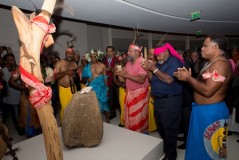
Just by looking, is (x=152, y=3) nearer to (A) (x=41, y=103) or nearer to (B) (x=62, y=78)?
(B) (x=62, y=78)

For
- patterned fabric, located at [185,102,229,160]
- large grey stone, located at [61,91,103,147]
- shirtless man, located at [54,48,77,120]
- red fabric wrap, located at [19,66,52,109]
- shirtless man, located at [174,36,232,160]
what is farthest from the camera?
shirtless man, located at [54,48,77,120]

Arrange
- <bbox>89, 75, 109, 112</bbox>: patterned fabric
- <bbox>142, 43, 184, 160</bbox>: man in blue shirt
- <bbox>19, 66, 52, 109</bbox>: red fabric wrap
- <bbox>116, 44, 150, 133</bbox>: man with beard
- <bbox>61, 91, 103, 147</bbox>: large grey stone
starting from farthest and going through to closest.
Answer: <bbox>89, 75, 109, 112</bbox>: patterned fabric, <bbox>116, 44, 150, 133</bbox>: man with beard, <bbox>142, 43, 184, 160</bbox>: man in blue shirt, <bbox>61, 91, 103, 147</bbox>: large grey stone, <bbox>19, 66, 52, 109</bbox>: red fabric wrap

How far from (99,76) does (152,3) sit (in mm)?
2228

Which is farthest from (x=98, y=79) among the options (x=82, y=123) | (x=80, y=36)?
(x=80, y=36)

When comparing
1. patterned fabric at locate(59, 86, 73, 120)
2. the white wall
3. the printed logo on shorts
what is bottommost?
the printed logo on shorts

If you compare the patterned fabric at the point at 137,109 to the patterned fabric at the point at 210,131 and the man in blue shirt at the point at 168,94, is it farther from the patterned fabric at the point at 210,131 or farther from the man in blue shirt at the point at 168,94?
the patterned fabric at the point at 210,131

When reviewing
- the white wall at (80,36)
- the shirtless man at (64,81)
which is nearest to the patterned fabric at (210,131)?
the shirtless man at (64,81)

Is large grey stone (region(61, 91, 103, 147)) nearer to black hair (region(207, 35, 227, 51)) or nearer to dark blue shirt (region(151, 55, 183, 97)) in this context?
dark blue shirt (region(151, 55, 183, 97))

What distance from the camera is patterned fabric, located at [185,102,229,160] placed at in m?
1.89

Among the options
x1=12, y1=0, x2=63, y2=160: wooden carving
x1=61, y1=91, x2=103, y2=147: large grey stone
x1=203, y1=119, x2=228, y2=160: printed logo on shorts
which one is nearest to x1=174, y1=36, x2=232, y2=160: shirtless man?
x1=203, y1=119, x2=228, y2=160: printed logo on shorts

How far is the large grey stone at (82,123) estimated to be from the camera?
2.04 meters

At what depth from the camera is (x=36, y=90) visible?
857 millimetres

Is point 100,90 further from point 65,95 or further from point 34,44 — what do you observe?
point 34,44

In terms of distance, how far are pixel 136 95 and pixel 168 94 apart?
0.72 meters
